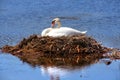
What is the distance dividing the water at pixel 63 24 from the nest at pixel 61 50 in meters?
0.51

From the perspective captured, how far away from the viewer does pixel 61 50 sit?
50.3 ft

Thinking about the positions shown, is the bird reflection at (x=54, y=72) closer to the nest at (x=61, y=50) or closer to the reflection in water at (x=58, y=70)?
the reflection in water at (x=58, y=70)

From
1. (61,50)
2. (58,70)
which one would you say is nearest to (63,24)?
(61,50)

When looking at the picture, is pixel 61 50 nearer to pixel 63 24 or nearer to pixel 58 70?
pixel 58 70

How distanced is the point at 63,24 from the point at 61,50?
652cm

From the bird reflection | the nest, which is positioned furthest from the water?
the nest

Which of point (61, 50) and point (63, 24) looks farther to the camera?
point (63, 24)

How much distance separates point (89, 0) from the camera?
100 feet

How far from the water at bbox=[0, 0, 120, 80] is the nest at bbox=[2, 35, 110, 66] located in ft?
1.67

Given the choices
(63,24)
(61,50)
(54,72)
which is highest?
(63,24)

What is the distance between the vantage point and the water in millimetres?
13281

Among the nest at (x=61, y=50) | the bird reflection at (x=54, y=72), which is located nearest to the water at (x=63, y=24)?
the bird reflection at (x=54, y=72)

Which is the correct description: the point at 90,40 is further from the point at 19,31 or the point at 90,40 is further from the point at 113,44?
the point at 19,31

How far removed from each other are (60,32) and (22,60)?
1565mm
